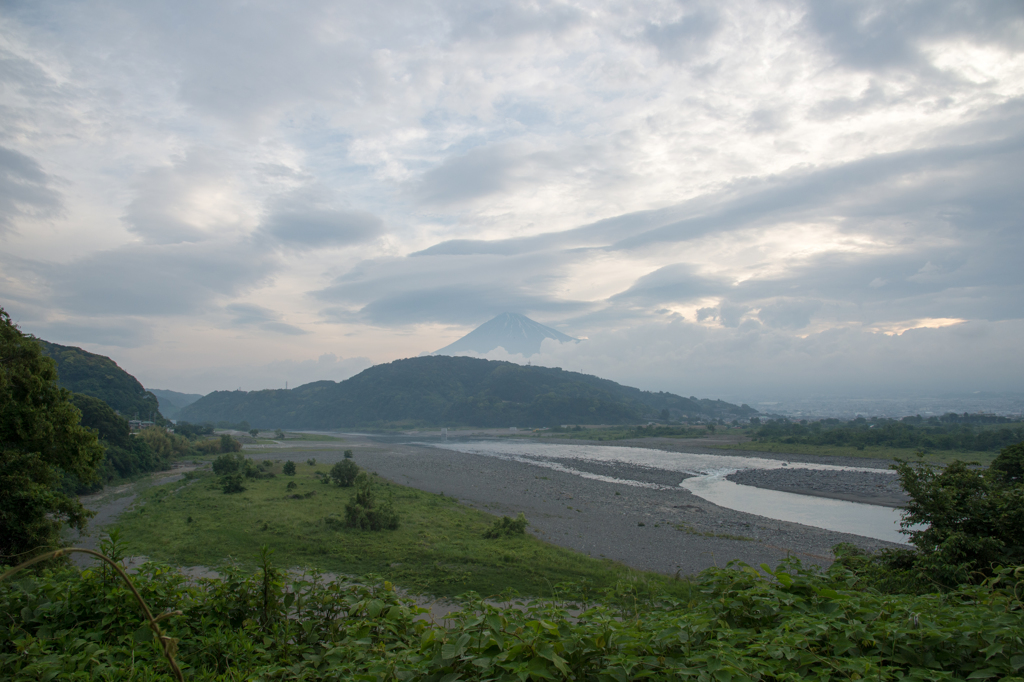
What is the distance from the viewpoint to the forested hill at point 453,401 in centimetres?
12375

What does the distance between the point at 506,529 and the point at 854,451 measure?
46.3 metres

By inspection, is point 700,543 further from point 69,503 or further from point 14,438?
point 14,438

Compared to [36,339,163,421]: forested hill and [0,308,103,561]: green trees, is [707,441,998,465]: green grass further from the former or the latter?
[36,339,163,421]: forested hill

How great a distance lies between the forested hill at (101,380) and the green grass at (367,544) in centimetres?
5646

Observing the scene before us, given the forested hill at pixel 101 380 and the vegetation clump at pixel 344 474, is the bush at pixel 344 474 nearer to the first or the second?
the vegetation clump at pixel 344 474

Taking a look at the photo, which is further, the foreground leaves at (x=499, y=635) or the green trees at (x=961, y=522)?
the green trees at (x=961, y=522)

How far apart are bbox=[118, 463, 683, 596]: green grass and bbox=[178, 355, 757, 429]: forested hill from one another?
97.4 metres

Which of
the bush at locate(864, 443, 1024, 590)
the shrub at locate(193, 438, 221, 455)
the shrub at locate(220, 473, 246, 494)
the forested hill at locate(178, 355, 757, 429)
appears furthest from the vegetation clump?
the forested hill at locate(178, 355, 757, 429)

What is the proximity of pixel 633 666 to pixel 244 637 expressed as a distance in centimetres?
241

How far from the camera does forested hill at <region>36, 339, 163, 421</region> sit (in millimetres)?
66562

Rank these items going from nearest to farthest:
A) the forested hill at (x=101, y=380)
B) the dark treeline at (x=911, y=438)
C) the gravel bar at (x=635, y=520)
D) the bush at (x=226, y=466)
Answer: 1. the gravel bar at (x=635, y=520)
2. the bush at (x=226, y=466)
3. the dark treeline at (x=911, y=438)
4. the forested hill at (x=101, y=380)

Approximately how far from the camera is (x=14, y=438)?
31.4 feet

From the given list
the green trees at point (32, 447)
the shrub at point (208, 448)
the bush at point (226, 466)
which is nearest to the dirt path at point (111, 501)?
the bush at point (226, 466)

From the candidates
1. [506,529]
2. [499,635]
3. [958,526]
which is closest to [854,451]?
[506,529]
